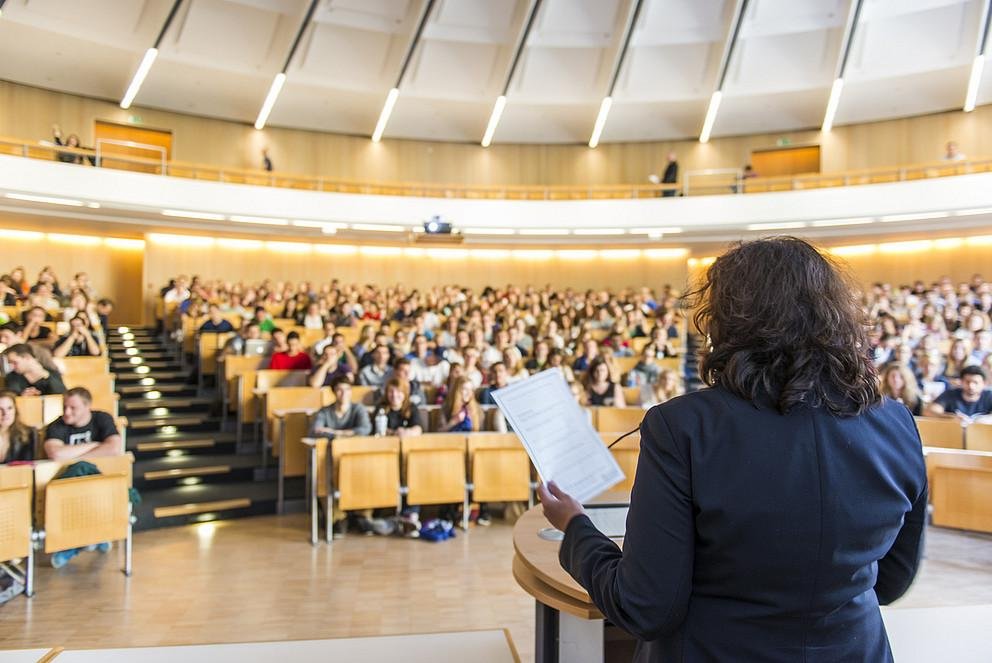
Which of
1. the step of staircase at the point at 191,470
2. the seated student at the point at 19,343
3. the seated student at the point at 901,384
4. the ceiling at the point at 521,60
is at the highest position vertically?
the ceiling at the point at 521,60

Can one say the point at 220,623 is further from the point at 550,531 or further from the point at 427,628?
the point at 550,531

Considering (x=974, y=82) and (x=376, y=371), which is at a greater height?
(x=974, y=82)

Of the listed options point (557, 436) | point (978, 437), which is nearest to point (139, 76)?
point (978, 437)

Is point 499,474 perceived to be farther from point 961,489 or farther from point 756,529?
point 756,529

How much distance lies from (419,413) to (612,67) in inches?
436

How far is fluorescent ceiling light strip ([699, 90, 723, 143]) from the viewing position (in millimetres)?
14402

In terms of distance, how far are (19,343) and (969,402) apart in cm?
793

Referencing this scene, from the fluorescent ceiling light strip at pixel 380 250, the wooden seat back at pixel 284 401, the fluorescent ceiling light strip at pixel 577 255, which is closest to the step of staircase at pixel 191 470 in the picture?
the wooden seat back at pixel 284 401

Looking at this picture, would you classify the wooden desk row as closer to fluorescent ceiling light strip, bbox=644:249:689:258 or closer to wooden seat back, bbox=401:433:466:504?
wooden seat back, bbox=401:433:466:504

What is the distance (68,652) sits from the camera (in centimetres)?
189

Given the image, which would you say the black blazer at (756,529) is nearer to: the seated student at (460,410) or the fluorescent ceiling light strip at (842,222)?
the seated student at (460,410)

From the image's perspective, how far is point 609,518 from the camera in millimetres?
1869

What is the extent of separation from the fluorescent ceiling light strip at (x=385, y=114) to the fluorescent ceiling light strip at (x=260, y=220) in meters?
3.57

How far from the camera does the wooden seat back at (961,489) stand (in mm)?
4340
